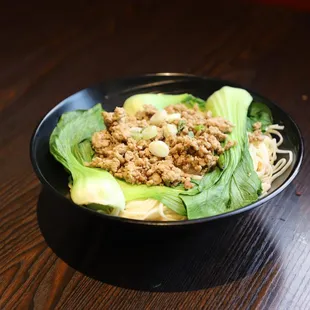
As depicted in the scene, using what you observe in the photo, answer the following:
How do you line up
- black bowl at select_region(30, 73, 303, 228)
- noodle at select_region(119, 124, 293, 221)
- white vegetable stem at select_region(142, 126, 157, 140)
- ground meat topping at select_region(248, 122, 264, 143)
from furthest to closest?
ground meat topping at select_region(248, 122, 264, 143), white vegetable stem at select_region(142, 126, 157, 140), noodle at select_region(119, 124, 293, 221), black bowl at select_region(30, 73, 303, 228)

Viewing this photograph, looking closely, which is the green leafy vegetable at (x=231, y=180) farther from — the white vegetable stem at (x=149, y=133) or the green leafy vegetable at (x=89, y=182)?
the white vegetable stem at (x=149, y=133)

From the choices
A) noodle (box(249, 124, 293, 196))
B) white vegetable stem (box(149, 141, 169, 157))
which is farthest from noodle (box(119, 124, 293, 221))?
white vegetable stem (box(149, 141, 169, 157))

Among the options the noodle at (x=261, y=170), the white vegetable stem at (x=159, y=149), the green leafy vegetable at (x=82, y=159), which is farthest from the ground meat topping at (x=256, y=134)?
the green leafy vegetable at (x=82, y=159)

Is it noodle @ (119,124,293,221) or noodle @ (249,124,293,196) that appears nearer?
noodle @ (119,124,293,221)

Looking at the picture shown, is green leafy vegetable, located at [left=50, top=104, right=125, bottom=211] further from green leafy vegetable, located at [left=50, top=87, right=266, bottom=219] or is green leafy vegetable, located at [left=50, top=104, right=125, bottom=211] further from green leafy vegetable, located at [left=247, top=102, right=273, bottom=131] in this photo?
green leafy vegetable, located at [left=247, top=102, right=273, bottom=131]

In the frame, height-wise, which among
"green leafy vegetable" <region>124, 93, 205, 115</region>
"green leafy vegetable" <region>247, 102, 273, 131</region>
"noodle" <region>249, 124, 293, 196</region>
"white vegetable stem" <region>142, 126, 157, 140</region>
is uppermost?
"white vegetable stem" <region>142, 126, 157, 140</region>

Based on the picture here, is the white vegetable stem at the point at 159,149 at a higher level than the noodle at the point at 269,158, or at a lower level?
higher

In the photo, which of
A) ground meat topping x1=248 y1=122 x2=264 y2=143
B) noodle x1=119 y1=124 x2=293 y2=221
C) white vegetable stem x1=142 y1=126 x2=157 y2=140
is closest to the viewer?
noodle x1=119 y1=124 x2=293 y2=221

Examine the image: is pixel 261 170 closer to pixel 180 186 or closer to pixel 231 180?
pixel 231 180
